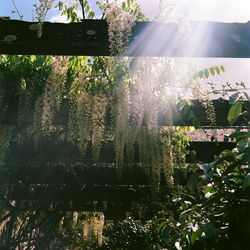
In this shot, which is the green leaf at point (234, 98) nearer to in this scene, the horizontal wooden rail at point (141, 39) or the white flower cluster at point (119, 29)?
the horizontal wooden rail at point (141, 39)

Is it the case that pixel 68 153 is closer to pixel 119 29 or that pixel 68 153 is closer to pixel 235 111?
pixel 119 29

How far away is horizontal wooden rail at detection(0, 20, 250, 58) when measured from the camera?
1521 millimetres

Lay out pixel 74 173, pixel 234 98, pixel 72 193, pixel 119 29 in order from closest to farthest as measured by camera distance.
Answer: pixel 234 98, pixel 119 29, pixel 74 173, pixel 72 193

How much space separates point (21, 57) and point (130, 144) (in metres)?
1.37

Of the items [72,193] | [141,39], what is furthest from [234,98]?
[72,193]

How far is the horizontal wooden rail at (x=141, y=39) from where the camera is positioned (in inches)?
59.9

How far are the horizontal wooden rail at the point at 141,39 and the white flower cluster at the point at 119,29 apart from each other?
0.15 feet

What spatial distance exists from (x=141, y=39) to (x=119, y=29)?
0.51 ft

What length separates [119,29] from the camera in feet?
5.15

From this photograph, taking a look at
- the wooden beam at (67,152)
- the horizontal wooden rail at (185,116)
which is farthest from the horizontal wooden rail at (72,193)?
the horizontal wooden rail at (185,116)

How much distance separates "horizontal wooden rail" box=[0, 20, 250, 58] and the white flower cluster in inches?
1.8

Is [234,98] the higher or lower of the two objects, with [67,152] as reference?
lower

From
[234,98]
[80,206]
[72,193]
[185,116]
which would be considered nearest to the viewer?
[234,98]

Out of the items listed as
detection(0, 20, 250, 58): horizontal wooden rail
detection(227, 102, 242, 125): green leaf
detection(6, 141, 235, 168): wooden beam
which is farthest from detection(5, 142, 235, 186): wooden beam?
detection(227, 102, 242, 125): green leaf
